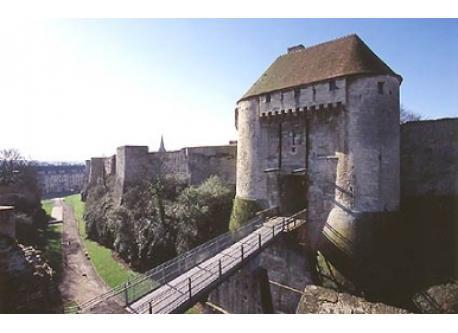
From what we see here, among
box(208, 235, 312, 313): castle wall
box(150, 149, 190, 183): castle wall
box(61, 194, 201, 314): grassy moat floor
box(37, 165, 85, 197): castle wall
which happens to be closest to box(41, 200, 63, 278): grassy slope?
box(61, 194, 201, 314): grassy moat floor

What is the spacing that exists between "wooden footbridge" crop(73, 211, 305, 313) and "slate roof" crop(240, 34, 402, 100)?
5151mm

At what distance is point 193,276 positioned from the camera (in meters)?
8.20

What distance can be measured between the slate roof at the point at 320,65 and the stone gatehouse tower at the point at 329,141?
4 cm

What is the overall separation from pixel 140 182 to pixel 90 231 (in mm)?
6603

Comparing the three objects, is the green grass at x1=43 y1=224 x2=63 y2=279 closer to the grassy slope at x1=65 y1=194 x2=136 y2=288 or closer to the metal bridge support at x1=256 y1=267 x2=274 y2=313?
the grassy slope at x1=65 y1=194 x2=136 y2=288

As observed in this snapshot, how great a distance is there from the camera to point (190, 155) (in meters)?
18.8

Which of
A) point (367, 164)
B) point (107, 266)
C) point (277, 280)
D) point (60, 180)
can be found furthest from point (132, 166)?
point (60, 180)

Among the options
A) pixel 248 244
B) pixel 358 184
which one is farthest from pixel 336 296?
pixel 358 184

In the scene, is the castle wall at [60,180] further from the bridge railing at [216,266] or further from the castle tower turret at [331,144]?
the bridge railing at [216,266]

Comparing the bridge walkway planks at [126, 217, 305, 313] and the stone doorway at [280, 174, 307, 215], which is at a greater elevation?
the stone doorway at [280, 174, 307, 215]

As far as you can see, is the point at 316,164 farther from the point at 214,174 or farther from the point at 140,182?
the point at 140,182

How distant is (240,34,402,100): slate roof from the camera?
34.2 feet

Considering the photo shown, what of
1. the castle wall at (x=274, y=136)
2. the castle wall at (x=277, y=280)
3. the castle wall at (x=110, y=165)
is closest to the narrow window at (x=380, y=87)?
the castle wall at (x=274, y=136)

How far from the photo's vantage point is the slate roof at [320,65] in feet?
34.2
